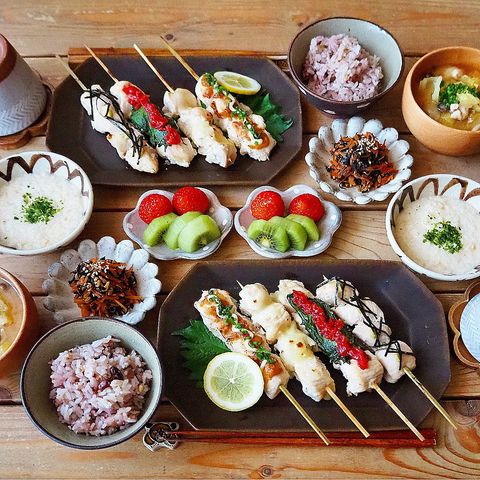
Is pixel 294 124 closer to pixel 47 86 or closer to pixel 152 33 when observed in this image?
pixel 152 33

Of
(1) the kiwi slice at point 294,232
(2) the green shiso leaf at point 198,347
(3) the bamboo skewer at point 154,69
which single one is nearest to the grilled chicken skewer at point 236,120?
(3) the bamboo skewer at point 154,69

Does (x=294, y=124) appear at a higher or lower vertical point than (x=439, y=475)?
higher

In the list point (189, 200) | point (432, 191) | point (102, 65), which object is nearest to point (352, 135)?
point (432, 191)

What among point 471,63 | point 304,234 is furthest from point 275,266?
point 471,63

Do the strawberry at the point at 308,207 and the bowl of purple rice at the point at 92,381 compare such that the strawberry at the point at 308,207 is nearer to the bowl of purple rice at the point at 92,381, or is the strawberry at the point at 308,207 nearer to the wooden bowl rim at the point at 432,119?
the wooden bowl rim at the point at 432,119

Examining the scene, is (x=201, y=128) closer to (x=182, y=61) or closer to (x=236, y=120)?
(x=236, y=120)
